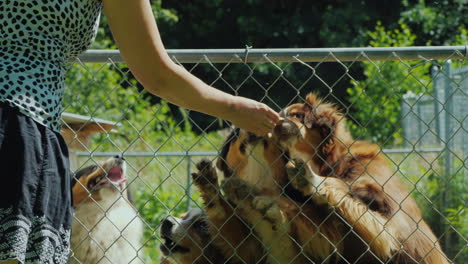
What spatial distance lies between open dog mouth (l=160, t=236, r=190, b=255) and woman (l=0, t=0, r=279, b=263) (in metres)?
2.35

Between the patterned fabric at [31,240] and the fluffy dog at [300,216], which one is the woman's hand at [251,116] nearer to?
the patterned fabric at [31,240]

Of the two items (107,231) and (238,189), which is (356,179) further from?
(107,231)

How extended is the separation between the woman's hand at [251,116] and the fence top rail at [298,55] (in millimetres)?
827

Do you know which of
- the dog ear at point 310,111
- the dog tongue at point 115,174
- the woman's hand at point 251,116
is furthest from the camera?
the dog tongue at point 115,174

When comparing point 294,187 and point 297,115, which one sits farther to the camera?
point 297,115

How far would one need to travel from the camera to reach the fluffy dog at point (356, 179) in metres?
3.90

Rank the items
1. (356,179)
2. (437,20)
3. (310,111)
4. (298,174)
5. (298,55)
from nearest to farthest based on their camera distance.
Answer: (298,55) < (298,174) < (356,179) < (310,111) < (437,20)

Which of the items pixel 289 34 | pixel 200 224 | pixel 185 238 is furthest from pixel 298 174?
pixel 289 34

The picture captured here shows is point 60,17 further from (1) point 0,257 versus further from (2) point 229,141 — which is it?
(2) point 229,141

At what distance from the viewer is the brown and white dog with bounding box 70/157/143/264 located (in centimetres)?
486

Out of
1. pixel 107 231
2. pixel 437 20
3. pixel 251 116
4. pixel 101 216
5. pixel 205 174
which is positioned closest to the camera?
pixel 251 116

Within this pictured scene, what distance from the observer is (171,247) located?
459 cm

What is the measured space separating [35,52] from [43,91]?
0.40 ft

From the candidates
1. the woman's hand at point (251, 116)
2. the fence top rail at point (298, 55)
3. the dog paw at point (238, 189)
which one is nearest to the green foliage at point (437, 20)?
the dog paw at point (238, 189)
